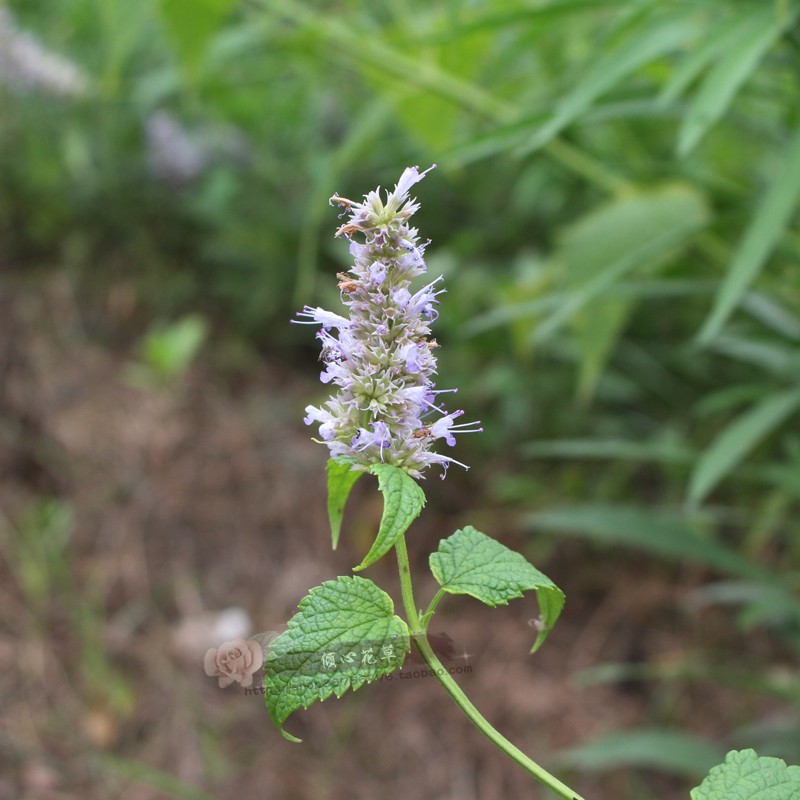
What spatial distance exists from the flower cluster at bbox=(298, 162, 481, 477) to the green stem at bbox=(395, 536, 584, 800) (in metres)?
0.07

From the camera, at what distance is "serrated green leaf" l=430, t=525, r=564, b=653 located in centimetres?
59

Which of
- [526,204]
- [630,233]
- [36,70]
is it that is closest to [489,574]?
[630,233]

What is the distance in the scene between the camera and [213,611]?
2.35 m

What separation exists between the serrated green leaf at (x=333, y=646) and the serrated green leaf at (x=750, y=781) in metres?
0.22

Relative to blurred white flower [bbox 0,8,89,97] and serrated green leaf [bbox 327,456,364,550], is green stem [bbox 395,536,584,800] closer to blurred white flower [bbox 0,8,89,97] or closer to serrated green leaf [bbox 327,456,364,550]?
serrated green leaf [bbox 327,456,364,550]

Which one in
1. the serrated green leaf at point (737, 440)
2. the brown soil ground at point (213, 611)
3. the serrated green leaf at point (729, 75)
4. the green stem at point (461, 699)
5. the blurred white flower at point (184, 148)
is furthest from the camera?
the blurred white flower at point (184, 148)

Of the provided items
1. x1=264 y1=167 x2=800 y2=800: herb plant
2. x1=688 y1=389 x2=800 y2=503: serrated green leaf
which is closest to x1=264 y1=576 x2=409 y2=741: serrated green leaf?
x1=264 y1=167 x2=800 y2=800: herb plant

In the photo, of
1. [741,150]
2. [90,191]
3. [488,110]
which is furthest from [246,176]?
[741,150]

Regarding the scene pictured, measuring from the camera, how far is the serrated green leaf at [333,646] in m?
0.56

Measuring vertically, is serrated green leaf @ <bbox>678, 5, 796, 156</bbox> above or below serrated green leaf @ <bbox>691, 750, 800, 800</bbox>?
above

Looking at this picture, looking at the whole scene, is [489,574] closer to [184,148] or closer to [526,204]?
[526,204]

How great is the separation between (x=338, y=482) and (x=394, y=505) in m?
0.10

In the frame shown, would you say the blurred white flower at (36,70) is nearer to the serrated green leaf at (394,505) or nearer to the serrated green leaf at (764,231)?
the serrated green leaf at (764,231)

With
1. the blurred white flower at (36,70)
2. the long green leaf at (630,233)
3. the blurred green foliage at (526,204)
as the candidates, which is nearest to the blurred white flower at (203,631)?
the blurred green foliage at (526,204)
